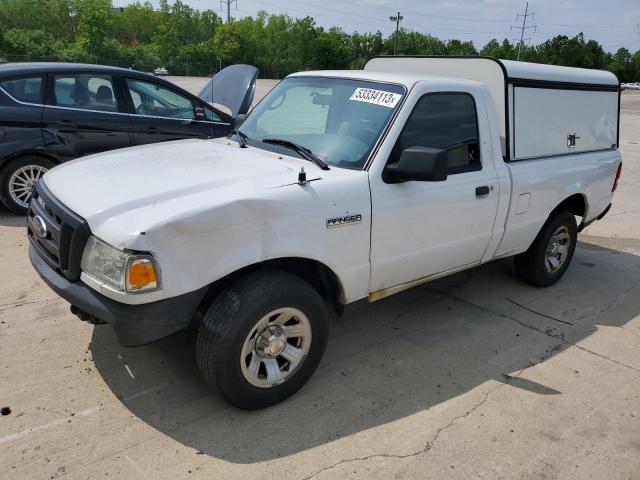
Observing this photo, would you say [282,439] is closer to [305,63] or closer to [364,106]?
[364,106]

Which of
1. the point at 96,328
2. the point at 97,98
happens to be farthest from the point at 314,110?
the point at 97,98

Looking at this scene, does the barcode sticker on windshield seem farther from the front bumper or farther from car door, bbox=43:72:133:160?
car door, bbox=43:72:133:160

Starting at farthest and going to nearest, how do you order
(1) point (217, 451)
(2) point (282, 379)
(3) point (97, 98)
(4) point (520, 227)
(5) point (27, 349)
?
(3) point (97, 98)
(4) point (520, 227)
(5) point (27, 349)
(2) point (282, 379)
(1) point (217, 451)

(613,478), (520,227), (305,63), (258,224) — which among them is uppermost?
(305,63)

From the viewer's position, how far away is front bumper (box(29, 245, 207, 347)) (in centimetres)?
262

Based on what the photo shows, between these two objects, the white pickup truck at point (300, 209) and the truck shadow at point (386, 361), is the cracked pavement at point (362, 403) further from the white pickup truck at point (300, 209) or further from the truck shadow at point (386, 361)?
the white pickup truck at point (300, 209)

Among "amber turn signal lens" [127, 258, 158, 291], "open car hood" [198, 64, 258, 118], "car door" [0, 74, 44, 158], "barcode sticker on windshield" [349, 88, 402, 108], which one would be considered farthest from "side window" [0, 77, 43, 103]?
"amber turn signal lens" [127, 258, 158, 291]

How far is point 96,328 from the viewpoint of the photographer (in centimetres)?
388

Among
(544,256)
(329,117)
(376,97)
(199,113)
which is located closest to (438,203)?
(376,97)

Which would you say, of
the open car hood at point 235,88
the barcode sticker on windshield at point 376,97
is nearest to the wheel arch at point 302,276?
the barcode sticker on windshield at point 376,97

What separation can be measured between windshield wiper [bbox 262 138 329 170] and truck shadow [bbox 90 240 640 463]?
134cm

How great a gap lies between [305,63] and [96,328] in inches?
3679

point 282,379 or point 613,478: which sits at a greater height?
point 282,379

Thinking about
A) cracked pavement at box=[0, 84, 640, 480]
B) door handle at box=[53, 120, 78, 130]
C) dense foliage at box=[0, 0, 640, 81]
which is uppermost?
dense foliage at box=[0, 0, 640, 81]
